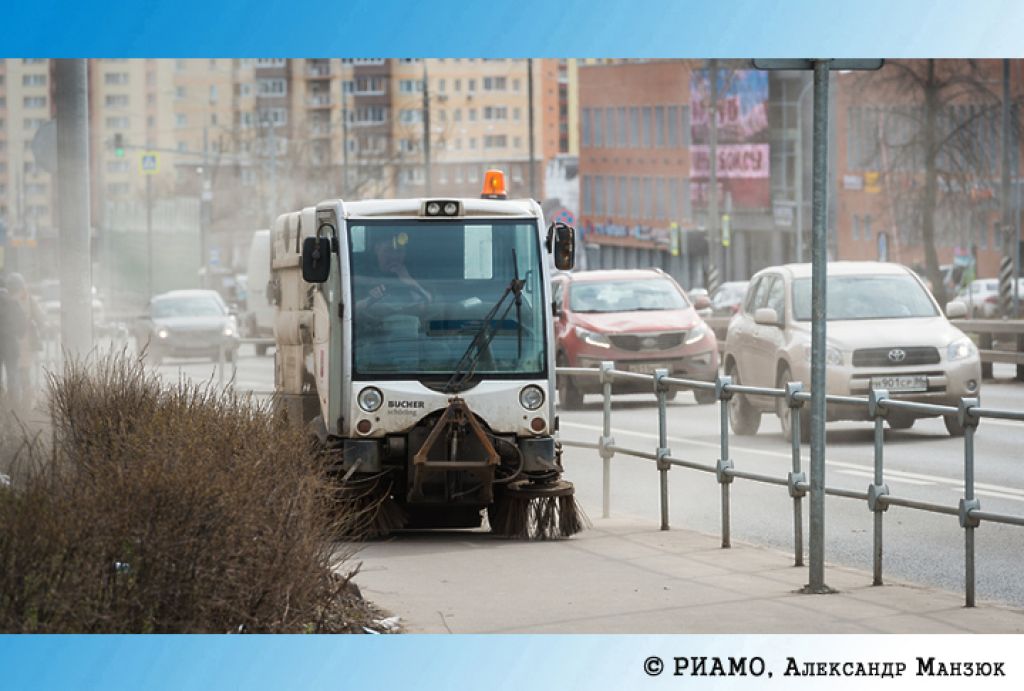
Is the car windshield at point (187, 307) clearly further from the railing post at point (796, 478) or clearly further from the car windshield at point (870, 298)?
the railing post at point (796, 478)

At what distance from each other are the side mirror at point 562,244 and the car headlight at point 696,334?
40.5 ft

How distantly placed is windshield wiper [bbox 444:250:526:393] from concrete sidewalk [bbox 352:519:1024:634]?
1.05m

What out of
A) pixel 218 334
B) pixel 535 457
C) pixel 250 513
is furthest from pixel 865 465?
pixel 218 334

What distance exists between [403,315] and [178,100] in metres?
125

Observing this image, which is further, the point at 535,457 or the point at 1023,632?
the point at 535,457

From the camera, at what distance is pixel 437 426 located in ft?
43.2

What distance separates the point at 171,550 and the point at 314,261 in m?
5.75

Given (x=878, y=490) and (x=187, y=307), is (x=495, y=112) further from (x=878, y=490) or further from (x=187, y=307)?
(x=878, y=490)

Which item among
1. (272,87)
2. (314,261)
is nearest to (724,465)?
(314,261)

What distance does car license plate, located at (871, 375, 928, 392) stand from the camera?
66.7ft

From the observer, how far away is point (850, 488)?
50.4ft

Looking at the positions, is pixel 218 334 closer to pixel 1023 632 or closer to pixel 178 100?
pixel 1023 632

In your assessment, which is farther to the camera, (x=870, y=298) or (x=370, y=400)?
(x=870, y=298)

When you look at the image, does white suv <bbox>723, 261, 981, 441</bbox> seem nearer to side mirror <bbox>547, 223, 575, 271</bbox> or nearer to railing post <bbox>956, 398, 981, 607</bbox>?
side mirror <bbox>547, 223, 575, 271</bbox>
